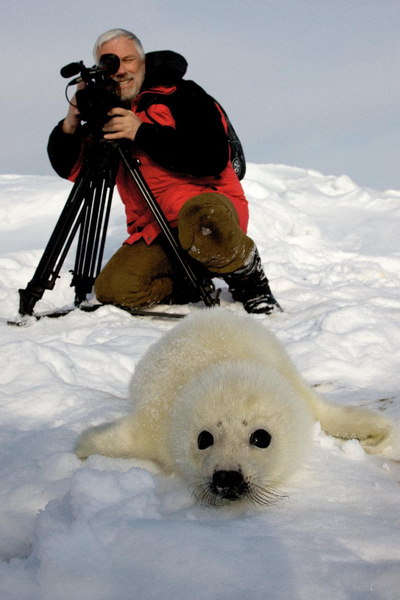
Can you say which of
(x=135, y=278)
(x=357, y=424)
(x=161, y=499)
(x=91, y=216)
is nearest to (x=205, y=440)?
(x=161, y=499)

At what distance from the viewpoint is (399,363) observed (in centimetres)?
260

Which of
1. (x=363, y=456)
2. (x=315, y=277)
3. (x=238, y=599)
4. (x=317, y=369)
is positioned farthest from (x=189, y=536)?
(x=315, y=277)

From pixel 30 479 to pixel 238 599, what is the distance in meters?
0.73

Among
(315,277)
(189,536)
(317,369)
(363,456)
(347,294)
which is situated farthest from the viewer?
(315,277)

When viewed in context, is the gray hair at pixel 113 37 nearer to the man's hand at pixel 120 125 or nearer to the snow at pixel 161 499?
the man's hand at pixel 120 125

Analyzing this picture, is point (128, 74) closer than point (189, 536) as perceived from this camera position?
No

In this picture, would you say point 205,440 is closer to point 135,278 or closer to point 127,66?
point 135,278

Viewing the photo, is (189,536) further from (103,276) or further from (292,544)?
(103,276)

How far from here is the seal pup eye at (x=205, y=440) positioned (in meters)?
1.40

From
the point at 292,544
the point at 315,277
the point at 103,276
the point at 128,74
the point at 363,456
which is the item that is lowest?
the point at 315,277

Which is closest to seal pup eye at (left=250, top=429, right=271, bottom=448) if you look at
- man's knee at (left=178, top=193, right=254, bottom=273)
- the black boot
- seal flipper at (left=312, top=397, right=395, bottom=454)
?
seal flipper at (left=312, top=397, right=395, bottom=454)

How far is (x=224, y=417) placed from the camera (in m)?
1.39

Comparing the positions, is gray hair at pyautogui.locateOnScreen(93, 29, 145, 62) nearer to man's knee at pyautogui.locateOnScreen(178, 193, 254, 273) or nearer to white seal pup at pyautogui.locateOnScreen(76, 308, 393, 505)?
man's knee at pyautogui.locateOnScreen(178, 193, 254, 273)

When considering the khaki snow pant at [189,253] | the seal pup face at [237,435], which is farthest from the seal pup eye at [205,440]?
the khaki snow pant at [189,253]
